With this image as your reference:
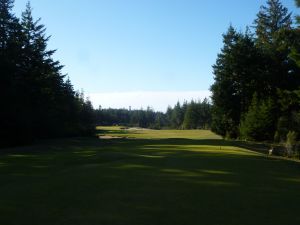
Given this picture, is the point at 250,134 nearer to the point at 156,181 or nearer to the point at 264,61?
the point at 264,61

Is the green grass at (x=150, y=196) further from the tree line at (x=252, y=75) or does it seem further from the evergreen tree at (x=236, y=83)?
the evergreen tree at (x=236, y=83)

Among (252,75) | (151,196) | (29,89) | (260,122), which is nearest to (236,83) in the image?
(252,75)

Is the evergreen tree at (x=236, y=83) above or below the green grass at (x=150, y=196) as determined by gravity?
above

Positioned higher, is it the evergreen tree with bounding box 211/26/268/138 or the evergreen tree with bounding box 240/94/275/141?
the evergreen tree with bounding box 211/26/268/138

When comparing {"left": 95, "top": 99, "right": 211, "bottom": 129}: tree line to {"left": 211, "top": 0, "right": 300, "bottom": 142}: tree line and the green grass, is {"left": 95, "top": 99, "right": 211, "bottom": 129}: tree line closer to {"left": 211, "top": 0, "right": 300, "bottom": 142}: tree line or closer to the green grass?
{"left": 211, "top": 0, "right": 300, "bottom": 142}: tree line

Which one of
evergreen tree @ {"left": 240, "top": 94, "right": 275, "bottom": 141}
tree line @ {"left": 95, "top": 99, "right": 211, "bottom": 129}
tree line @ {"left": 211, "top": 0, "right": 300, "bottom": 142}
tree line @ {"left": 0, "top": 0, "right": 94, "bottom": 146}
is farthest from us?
tree line @ {"left": 95, "top": 99, "right": 211, "bottom": 129}

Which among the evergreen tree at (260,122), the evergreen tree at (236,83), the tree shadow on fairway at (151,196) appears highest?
the evergreen tree at (236,83)

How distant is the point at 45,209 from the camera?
10.9 meters

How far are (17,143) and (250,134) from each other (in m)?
29.6

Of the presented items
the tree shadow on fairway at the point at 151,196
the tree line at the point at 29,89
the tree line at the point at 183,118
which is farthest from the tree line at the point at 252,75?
the tree line at the point at 183,118

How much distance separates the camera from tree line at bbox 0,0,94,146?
42.4 meters

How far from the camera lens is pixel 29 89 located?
49719 mm

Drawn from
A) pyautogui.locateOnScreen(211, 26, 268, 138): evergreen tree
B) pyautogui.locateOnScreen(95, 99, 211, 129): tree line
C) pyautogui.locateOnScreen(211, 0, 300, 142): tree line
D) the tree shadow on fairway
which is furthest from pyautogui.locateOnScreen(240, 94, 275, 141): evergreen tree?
pyautogui.locateOnScreen(95, 99, 211, 129): tree line

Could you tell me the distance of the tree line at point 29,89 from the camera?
4241cm
